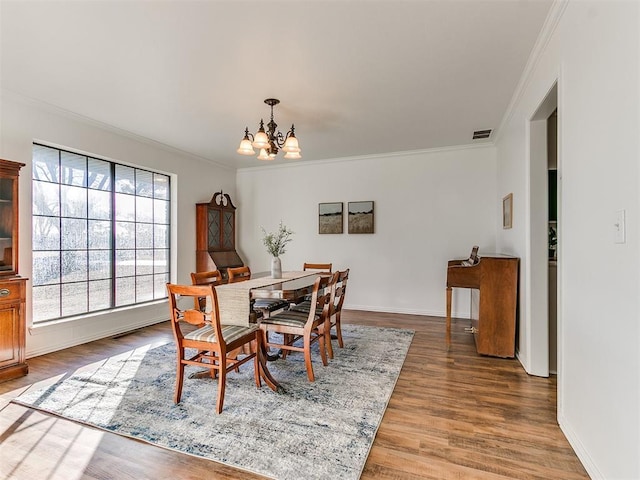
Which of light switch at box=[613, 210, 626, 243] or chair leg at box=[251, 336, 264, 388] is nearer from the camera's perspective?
light switch at box=[613, 210, 626, 243]

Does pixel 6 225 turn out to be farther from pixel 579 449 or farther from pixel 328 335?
pixel 579 449

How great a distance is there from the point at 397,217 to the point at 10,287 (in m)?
4.76

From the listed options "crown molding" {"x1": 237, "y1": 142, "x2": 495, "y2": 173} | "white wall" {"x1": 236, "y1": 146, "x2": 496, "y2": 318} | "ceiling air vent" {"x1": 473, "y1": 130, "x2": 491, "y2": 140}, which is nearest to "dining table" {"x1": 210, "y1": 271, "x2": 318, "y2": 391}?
"white wall" {"x1": 236, "y1": 146, "x2": 496, "y2": 318}

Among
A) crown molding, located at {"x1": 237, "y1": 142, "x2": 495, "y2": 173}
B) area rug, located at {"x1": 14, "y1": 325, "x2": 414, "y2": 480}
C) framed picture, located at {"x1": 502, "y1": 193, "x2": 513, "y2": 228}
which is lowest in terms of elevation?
area rug, located at {"x1": 14, "y1": 325, "x2": 414, "y2": 480}

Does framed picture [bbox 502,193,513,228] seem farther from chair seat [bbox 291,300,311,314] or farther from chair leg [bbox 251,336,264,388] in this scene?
chair leg [bbox 251,336,264,388]

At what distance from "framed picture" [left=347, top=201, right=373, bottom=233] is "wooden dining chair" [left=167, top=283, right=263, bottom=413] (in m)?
3.31

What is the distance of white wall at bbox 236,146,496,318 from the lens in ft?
16.4

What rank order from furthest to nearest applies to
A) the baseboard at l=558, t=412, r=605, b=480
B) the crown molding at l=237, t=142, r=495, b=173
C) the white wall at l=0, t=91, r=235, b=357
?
1. the crown molding at l=237, t=142, r=495, b=173
2. the white wall at l=0, t=91, r=235, b=357
3. the baseboard at l=558, t=412, r=605, b=480

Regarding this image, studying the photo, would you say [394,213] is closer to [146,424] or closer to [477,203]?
[477,203]

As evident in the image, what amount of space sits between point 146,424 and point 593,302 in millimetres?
2665

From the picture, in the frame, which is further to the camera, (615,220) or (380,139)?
(380,139)

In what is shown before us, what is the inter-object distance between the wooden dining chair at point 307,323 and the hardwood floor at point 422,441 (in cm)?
77

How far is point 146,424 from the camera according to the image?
2.12 m


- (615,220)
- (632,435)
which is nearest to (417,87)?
(615,220)
